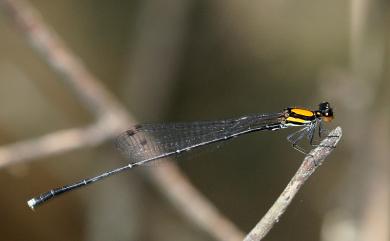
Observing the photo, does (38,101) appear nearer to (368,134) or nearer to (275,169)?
(275,169)

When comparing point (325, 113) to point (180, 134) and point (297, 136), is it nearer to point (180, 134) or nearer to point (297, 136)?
point (297, 136)

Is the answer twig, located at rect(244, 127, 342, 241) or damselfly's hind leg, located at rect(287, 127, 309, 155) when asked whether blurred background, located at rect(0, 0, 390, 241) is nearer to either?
damselfly's hind leg, located at rect(287, 127, 309, 155)

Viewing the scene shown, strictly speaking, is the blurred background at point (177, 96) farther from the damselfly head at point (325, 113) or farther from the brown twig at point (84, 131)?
the damselfly head at point (325, 113)

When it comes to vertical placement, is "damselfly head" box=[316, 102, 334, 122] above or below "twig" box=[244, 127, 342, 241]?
below

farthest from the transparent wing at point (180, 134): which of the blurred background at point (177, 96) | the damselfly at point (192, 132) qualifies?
the blurred background at point (177, 96)

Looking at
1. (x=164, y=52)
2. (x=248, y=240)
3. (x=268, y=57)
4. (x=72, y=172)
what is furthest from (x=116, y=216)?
(x=248, y=240)

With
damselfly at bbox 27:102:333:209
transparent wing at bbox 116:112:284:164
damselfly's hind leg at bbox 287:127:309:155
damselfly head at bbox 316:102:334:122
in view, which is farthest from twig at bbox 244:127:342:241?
transparent wing at bbox 116:112:284:164
